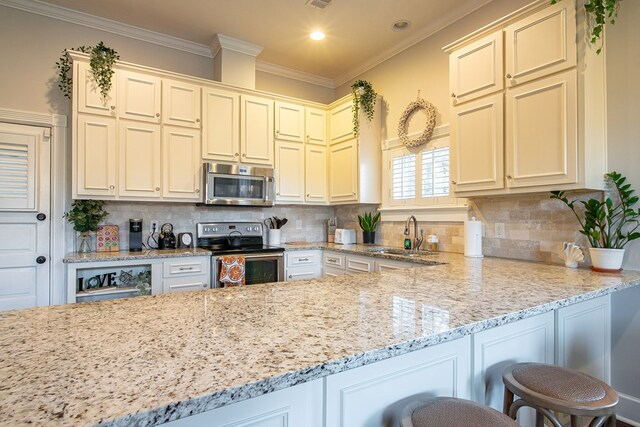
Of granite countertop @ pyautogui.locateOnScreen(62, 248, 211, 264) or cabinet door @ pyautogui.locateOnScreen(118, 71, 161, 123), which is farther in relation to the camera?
cabinet door @ pyautogui.locateOnScreen(118, 71, 161, 123)

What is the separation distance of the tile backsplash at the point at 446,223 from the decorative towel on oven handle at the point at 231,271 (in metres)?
0.85

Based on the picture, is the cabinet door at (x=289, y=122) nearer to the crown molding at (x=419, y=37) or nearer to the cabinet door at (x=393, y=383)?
the crown molding at (x=419, y=37)

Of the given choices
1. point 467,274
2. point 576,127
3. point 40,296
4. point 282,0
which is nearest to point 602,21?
point 576,127

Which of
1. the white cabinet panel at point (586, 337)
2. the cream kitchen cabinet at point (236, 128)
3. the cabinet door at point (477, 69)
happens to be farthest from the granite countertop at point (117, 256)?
the white cabinet panel at point (586, 337)

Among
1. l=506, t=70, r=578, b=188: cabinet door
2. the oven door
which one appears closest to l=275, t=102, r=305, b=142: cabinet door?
the oven door

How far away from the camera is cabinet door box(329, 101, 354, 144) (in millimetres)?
3891

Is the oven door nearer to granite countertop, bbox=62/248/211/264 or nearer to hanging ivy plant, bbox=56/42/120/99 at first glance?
granite countertop, bbox=62/248/211/264

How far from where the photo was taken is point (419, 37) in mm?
3449

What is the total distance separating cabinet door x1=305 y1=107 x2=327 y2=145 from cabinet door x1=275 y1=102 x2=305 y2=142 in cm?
8

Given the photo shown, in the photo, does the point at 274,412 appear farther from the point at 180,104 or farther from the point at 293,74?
the point at 293,74

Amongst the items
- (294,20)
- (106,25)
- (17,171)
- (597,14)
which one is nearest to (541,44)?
(597,14)

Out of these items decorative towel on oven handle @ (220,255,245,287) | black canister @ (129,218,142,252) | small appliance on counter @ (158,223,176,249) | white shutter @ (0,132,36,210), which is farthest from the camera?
small appliance on counter @ (158,223,176,249)

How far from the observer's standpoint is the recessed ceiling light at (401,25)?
327cm

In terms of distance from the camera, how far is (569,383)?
1.20 meters
